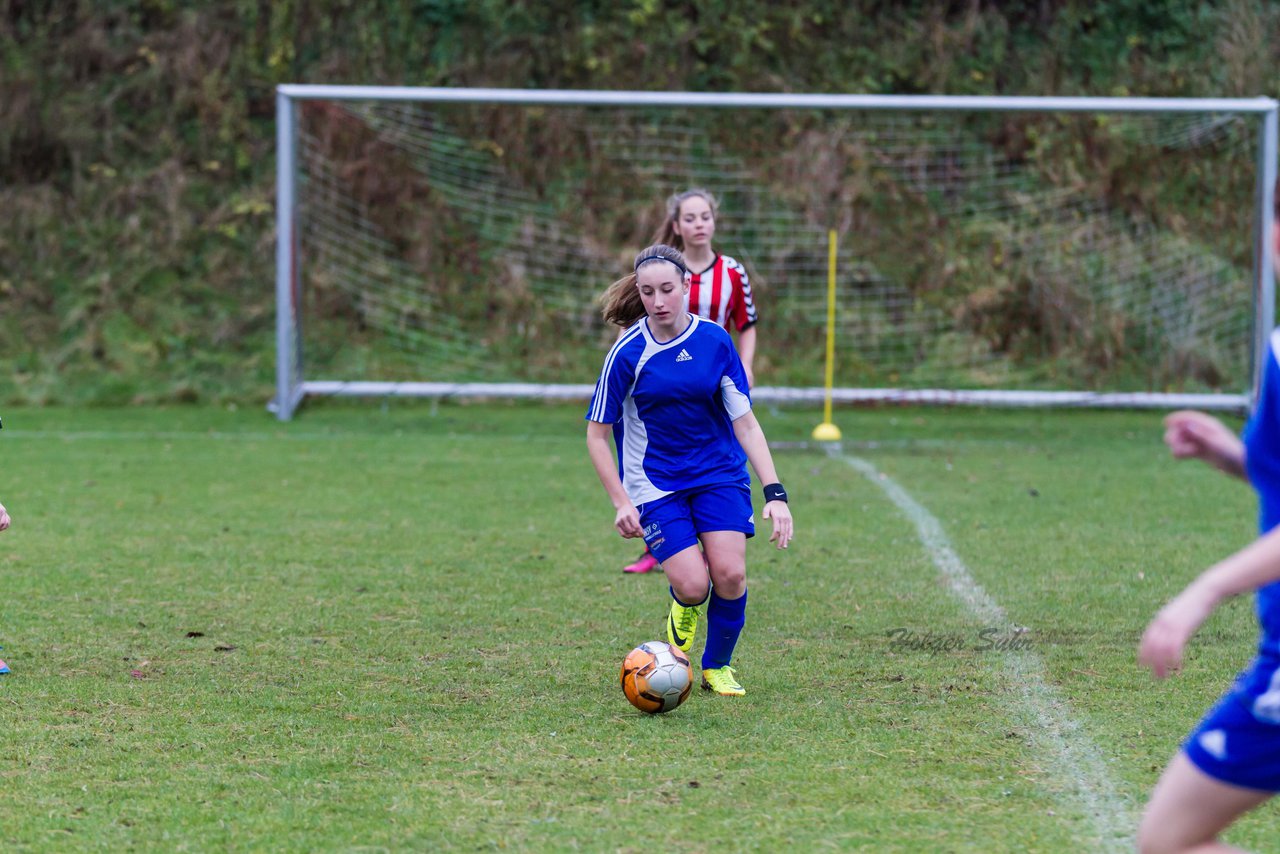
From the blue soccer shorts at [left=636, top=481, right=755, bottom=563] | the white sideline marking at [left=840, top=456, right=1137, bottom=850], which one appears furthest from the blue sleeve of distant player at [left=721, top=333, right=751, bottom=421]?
the white sideline marking at [left=840, top=456, right=1137, bottom=850]

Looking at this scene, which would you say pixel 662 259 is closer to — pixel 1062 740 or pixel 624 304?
pixel 624 304

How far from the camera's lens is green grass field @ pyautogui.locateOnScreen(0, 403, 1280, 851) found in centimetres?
381

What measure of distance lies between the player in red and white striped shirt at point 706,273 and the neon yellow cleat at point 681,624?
2.03 m

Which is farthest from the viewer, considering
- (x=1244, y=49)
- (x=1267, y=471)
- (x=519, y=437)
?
(x=1244, y=49)

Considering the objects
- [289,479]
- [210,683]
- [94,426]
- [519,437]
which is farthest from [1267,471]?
[94,426]

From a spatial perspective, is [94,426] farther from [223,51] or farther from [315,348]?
[223,51]

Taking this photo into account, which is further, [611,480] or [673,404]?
[673,404]

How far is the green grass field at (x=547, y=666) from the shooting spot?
12.5 ft

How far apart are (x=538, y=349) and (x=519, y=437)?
2.64 m

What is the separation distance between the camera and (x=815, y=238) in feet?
51.4

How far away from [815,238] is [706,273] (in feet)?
26.8

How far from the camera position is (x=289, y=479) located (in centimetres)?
1019

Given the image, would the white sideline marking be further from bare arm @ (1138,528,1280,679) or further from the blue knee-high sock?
bare arm @ (1138,528,1280,679)

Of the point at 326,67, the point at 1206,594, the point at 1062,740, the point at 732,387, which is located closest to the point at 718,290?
the point at 732,387
